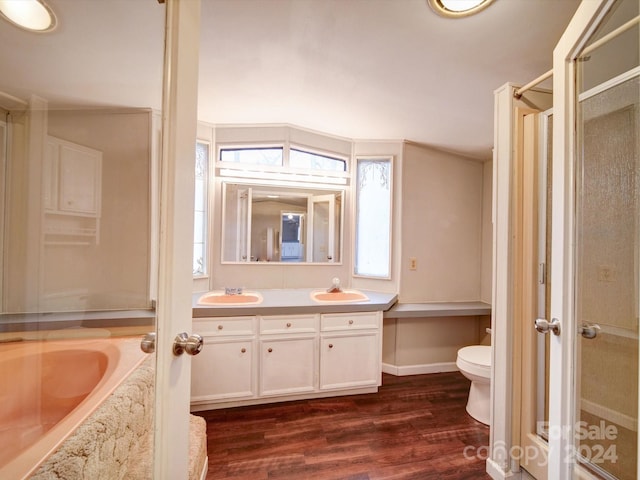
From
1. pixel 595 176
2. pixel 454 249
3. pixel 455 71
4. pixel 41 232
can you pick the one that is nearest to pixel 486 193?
pixel 454 249

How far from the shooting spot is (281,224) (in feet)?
8.41

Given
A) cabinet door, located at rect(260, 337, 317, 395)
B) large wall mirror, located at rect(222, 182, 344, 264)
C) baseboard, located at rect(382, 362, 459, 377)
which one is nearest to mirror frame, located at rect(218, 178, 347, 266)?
large wall mirror, located at rect(222, 182, 344, 264)

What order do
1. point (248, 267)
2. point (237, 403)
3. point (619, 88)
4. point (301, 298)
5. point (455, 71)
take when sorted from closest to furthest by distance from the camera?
point (619, 88) → point (455, 71) → point (237, 403) → point (301, 298) → point (248, 267)

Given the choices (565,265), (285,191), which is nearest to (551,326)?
(565,265)

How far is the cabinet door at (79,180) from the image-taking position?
1.48 m

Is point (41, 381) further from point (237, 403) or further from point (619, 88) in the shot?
point (619, 88)

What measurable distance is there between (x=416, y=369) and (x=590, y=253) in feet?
6.96

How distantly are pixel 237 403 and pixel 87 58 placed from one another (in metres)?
2.28

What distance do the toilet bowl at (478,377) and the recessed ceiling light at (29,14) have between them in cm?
291

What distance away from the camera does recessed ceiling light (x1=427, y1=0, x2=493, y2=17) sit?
1132 mm

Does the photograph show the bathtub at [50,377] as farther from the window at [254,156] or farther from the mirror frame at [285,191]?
the window at [254,156]

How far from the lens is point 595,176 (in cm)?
99

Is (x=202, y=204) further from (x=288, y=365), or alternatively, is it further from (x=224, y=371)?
(x=288, y=365)

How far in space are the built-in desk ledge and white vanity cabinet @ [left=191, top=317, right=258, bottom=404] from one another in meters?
1.17
